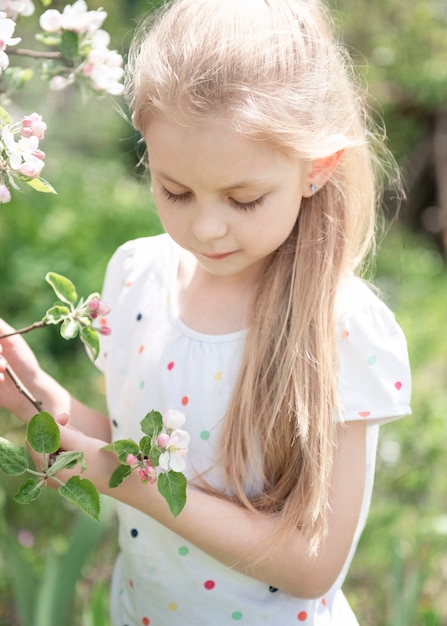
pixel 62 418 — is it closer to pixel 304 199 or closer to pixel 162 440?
pixel 162 440

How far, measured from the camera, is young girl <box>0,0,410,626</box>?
110 cm

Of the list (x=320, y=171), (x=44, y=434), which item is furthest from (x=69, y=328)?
(x=320, y=171)

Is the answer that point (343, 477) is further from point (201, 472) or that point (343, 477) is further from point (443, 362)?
point (443, 362)

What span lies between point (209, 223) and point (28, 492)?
1.35 feet

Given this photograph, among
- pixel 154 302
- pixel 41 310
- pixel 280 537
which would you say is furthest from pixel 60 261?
pixel 280 537

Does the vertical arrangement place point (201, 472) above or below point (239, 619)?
above

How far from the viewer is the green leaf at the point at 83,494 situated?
921 millimetres

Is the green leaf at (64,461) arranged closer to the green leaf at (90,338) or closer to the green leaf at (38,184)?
the green leaf at (90,338)

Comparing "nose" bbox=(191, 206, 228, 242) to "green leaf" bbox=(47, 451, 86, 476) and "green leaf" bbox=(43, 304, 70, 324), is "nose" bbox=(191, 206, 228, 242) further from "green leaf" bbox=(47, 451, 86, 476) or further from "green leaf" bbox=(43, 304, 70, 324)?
"green leaf" bbox=(47, 451, 86, 476)

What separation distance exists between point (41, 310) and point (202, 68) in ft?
8.39

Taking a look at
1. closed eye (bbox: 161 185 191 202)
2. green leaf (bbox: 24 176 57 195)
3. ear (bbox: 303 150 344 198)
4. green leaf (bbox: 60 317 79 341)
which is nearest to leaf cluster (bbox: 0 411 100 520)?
green leaf (bbox: 60 317 79 341)

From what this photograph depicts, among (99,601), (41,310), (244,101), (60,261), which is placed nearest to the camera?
(244,101)

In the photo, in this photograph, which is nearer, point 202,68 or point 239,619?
point 202,68

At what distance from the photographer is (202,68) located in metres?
1.10
